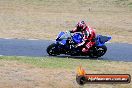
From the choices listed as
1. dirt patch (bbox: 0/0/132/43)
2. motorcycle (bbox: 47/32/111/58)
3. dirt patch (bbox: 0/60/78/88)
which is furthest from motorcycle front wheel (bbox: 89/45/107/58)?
dirt patch (bbox: 0/0/132/43)

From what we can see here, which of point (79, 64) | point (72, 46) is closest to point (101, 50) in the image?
point (72, 46)

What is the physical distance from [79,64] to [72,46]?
8.87 feet

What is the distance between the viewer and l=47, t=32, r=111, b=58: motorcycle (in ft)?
70.0

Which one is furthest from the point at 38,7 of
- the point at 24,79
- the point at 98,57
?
the point at 24,79

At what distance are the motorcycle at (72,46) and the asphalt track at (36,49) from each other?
409 millimetres

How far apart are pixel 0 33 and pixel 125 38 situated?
730 centimetres

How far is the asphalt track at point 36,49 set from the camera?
21.7 m

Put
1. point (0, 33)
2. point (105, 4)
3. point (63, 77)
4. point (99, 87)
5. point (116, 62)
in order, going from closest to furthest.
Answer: point (99, 87) → point (63, 77) → point (116, 62) → point (0, 33) → point (105, 4)

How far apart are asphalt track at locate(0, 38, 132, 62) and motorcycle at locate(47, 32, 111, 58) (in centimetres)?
41

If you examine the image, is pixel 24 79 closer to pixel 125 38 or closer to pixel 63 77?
pixel 63 77

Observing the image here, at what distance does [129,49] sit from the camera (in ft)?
80.2

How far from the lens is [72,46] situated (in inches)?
845

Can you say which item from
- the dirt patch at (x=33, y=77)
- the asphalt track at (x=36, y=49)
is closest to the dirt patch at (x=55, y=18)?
the asphalt track at (x=36, y=49)

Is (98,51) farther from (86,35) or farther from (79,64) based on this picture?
(79,64)
